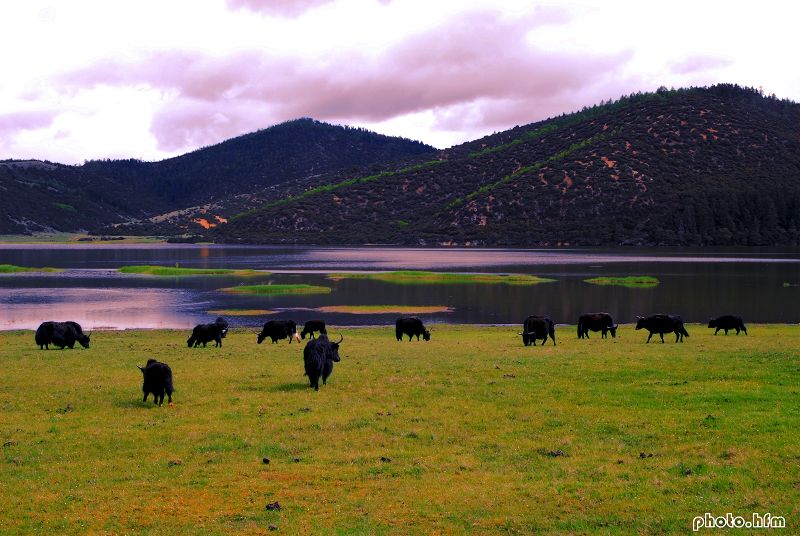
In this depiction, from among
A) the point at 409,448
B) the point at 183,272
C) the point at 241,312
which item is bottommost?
the point at 409,448

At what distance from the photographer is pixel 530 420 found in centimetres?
1454

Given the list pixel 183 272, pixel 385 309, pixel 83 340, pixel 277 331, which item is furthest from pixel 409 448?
pixel 183 272

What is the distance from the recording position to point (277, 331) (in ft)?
109

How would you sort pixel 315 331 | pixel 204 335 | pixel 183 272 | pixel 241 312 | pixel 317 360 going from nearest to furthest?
1. pixel 317 360
2. pixel 204 335
3. pixel 315 331
4. pixel 241 312
5. pixel 183 272

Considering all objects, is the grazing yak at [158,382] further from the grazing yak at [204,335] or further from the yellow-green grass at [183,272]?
the yellow-green grass at [183,272]

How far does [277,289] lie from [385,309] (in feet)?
60.6

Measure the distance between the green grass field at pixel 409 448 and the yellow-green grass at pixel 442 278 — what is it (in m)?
58.8

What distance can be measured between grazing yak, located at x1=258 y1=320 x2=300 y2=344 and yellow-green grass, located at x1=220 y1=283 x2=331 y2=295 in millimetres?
37898

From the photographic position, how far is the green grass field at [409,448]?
9.60 meters

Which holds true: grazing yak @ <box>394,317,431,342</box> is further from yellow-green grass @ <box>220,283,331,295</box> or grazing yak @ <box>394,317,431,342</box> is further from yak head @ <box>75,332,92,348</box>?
yellow-green grass @ <box>220,283,331,295</box>

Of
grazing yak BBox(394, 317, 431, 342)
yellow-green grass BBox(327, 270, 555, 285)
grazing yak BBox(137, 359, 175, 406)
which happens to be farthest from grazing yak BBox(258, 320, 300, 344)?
yellow-green grass BBox(327, 270, 555, 285)

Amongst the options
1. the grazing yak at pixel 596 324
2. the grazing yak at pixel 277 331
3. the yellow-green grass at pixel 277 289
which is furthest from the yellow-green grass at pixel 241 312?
the grazing yak at pixel 596 324

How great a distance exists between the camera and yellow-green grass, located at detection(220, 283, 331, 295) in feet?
235

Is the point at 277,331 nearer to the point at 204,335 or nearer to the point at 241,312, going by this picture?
the point at 204,335
